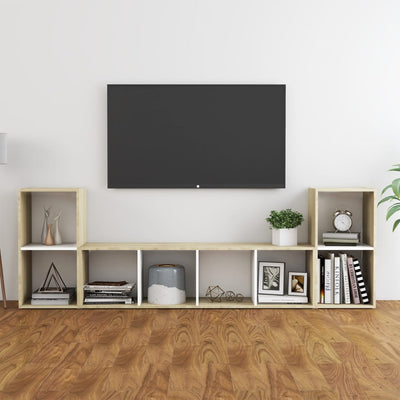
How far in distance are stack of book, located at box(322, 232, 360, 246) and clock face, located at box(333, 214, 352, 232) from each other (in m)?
0.07

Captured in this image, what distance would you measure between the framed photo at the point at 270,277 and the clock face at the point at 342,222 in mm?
524

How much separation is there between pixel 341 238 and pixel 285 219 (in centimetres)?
47

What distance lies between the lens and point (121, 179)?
4.98m

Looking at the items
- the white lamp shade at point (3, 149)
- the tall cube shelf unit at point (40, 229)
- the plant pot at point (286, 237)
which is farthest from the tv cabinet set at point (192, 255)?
the white lamp shade at point (3, 149)

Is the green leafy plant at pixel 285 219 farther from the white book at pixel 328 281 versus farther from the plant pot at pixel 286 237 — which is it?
the white book at pixel 328 281

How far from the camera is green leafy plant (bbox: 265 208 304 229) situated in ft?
15.6

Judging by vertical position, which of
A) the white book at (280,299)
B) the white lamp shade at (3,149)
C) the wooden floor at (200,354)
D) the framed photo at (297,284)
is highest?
the white lamp shade at (3,149)

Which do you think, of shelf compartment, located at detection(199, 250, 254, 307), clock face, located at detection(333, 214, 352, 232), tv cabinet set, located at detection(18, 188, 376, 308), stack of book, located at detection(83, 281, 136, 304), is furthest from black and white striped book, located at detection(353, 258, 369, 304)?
stack of book, located at detection(83, 281, 136, 304)

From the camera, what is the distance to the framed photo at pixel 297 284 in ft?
16.0

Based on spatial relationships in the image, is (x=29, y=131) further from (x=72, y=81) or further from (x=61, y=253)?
(x=61, y=253)

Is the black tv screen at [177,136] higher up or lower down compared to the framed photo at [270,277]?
higher up

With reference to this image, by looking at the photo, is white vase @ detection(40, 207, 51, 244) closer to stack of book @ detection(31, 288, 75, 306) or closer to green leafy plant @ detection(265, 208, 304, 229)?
stack of book @ detection(31, 288, 75, 306)

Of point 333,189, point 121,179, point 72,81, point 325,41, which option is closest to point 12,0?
point 72,81

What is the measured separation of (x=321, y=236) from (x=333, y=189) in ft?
1.64
